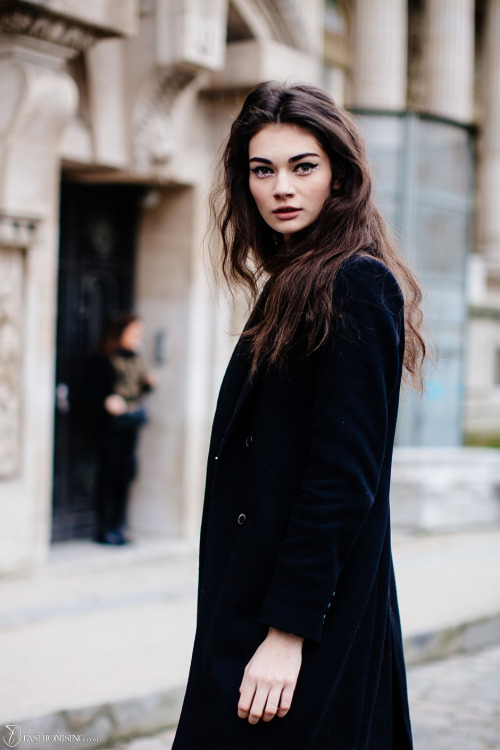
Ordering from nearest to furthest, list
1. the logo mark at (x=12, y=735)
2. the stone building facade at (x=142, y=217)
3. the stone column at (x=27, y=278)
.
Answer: the logo mark at (x=12, y=735) → the stone column at (x=27, y=278) → the stone building facade at (x=142, y=217)

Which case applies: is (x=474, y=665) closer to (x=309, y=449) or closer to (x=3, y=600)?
(x=3, y=600)

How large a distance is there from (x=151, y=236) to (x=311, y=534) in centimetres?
684

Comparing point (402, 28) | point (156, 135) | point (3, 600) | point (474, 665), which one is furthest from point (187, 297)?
point (402, 28)

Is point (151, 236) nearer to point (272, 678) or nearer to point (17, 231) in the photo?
point (17, 231)

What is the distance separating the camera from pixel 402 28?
67.5ft

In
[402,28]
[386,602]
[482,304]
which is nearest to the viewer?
[386,602]

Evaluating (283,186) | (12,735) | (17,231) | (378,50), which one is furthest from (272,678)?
(378,50)

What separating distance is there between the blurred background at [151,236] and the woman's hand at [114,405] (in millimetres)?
331

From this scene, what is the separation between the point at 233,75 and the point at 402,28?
13.4 metres

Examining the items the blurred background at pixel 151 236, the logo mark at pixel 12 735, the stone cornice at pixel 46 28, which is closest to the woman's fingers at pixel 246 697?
the logo mark at pixel 12 735

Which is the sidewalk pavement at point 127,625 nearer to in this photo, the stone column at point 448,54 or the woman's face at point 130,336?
the woman's face at point 130,336

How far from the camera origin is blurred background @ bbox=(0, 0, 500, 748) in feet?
22.3

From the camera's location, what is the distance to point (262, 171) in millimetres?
2242

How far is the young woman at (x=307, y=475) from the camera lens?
6.47ft
